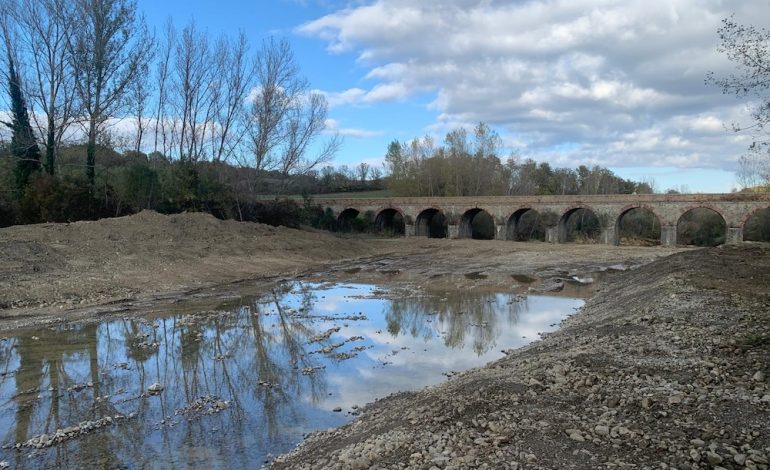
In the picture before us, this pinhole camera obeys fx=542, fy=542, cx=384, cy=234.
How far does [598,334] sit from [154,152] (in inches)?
1427

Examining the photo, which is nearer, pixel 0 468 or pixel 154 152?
pixel 0 468

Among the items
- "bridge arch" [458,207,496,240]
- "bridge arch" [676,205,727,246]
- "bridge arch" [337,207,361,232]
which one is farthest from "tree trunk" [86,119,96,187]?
"bridge arch" [676,205,727,246]

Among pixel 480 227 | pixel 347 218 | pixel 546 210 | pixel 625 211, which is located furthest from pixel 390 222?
pixel 625 211

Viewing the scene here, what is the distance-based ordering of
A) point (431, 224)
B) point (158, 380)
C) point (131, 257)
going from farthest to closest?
point (431, 224), point (131, 257), point (158, 380)

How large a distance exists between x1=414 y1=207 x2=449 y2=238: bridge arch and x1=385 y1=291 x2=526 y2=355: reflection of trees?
3225 cm

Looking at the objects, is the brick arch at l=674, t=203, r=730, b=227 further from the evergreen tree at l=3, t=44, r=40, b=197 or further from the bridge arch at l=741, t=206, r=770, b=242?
the evergreen tree at l=3, t=44, r=40, b=197

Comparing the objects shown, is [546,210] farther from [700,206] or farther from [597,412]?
[597,412]

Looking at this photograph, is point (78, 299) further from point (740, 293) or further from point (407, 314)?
point (740, 293)

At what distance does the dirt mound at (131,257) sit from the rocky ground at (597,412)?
42.5 feet

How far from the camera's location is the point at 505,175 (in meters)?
67.6

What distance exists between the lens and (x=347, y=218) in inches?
2122

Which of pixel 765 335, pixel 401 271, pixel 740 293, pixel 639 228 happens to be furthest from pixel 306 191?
pixel 765 335

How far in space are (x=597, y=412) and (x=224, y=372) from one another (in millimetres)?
6424

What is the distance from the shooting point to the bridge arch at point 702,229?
46.1m
